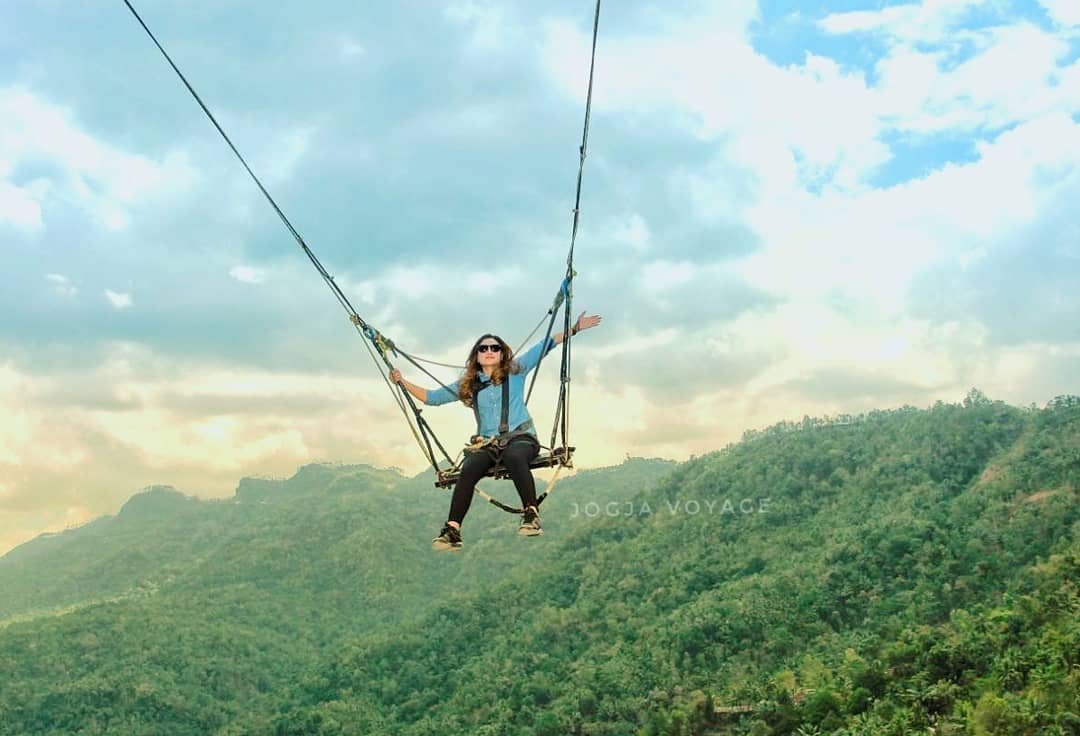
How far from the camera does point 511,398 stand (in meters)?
8.55

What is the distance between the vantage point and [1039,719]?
110 ft

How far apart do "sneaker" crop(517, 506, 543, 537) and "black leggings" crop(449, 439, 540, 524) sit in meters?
0.11

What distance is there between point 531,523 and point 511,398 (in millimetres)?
1182

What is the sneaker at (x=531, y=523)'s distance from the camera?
7926 millimetres

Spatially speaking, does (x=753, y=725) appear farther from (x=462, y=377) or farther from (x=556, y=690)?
(x=462, y=377)

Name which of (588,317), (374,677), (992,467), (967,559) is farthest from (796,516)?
(588,317)

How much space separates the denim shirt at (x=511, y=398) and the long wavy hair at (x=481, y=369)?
4 cm

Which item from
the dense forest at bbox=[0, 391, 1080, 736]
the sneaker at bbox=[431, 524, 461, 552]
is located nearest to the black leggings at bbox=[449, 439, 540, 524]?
the sneaker at bbox=[431, 524, 461, 552]

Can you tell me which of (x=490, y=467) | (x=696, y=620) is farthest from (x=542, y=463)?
(x=696, y=620)

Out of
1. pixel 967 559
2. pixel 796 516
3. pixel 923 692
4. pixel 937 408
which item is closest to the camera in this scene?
pixel 923 692

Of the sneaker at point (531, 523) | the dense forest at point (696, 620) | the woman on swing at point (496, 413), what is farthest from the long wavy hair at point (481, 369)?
the dense forest at point (696, 620)

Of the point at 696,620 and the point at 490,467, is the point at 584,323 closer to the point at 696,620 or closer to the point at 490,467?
the point at 490,467

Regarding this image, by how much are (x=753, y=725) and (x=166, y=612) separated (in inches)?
3737

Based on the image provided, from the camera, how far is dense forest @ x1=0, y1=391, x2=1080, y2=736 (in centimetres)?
4634
